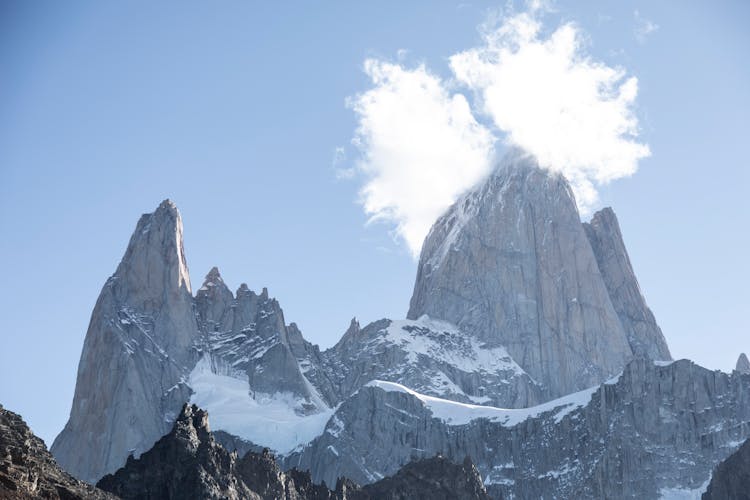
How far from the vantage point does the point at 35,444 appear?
439ft

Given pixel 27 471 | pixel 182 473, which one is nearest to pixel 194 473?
pixel 182 473

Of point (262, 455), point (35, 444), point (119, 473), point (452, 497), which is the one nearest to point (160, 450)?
point (119, 473)

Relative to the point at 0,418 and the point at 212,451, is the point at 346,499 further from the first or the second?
the point at 0,418

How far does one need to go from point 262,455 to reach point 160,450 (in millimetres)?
20245

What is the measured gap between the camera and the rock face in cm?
11912

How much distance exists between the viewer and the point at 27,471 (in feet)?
403

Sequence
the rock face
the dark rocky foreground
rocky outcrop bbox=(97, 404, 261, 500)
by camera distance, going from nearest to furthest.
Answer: the rock face
rocky outcrop bbox=(97, 404, 261, 500)
the dark rocky foreground

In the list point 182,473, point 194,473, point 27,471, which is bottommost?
point 27,471

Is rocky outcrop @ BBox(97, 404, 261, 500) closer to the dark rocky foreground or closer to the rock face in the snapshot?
the dark rocky foreground

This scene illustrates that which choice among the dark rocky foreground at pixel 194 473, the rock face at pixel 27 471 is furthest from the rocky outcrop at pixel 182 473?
the rock face at pixel 27 471

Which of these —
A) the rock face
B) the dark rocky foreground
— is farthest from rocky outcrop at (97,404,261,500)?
the rock face

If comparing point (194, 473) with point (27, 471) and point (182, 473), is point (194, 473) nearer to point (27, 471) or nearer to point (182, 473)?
point (182, 473)

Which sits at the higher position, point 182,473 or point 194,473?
point 182,473

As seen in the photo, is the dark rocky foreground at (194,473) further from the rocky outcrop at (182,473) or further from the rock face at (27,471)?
the rock face at (27,471)
